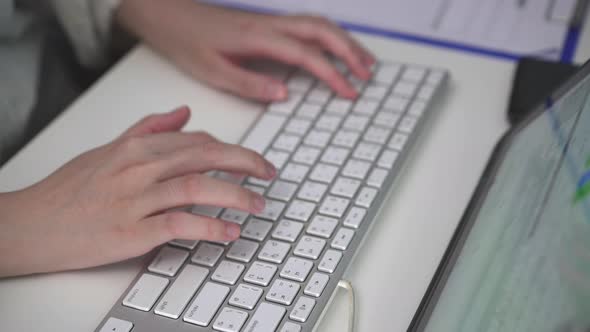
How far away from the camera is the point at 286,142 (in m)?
0.71

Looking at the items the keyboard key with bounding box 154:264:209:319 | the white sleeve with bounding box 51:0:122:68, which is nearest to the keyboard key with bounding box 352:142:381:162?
the keyboard key with bounding box 154:264:209:319

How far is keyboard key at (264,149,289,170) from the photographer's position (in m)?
0.68

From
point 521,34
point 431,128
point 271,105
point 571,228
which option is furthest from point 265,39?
point 571,228

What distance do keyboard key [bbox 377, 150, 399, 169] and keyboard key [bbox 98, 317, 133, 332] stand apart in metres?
0.28

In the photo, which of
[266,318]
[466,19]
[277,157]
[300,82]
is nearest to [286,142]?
[277,157]

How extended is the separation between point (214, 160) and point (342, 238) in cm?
13

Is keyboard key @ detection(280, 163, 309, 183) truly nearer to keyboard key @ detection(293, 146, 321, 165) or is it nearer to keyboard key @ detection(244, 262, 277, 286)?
keyboard key @ detection(293, 146, 321, 165)

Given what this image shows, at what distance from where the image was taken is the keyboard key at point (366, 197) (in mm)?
626

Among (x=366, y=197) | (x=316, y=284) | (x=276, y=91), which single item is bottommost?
(x=316, y=284)

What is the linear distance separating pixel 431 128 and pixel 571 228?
338 millimetres

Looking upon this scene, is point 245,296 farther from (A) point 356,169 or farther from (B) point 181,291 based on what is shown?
(A) point 356,169

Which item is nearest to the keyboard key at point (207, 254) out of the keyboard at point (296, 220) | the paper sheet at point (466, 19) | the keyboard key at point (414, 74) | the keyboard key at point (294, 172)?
the keyboard at point (296, 220)

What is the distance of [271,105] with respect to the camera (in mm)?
772

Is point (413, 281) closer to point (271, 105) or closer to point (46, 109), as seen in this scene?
point (271, 105)
